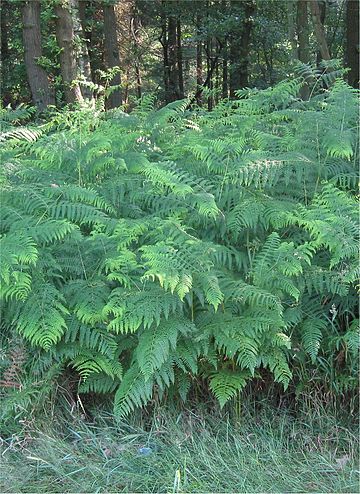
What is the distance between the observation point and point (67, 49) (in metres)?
8.30

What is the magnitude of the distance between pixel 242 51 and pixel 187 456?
15241 millimetres

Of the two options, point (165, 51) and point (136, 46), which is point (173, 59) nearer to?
point (165, 51)

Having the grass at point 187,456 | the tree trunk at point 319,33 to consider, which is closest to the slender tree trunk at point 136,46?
the tree trunk at point 319,33

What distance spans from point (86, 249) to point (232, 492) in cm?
171

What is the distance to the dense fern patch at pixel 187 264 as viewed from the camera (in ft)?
9.62

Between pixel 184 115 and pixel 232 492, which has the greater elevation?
pixel 184 115

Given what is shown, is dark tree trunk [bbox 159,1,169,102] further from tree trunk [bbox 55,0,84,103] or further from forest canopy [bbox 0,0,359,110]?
tree trunk [bbox 55,0,84,103]

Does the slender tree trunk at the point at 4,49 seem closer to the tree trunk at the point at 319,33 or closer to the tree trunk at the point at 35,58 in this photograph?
the tree trunk at the point at 35,58

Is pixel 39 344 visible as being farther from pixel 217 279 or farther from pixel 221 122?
pixel 221 122

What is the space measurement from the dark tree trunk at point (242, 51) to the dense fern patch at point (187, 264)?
12284mm

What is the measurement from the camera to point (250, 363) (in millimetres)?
2795

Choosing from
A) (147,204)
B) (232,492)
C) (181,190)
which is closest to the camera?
(232,492)

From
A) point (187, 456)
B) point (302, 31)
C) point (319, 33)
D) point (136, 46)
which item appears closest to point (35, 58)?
point (319, 33)

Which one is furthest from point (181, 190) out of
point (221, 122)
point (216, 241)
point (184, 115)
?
point (184, 115)
